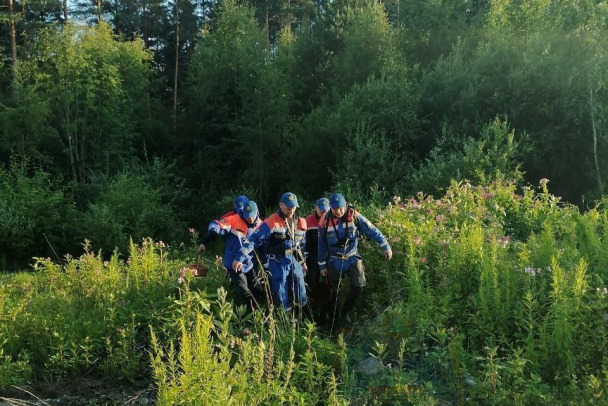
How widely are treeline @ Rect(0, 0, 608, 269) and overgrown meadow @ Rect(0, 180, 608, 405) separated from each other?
732 cm

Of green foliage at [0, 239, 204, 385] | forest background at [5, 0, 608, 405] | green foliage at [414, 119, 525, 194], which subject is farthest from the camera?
green foliage at [414, 119, 525, 194]

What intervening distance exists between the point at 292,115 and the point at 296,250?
19986 mm

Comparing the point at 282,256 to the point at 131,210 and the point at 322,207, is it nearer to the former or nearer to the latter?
the point at 322,207

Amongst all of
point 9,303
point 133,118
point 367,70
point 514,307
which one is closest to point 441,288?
point 514,307

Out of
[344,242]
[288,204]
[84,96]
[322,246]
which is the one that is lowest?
[84,96]

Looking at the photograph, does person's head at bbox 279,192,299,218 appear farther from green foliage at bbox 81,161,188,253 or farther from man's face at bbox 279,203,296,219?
green foliage at bbox 81,161,188,253

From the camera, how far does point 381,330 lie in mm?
5418

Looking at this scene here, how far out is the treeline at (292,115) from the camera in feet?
52.3

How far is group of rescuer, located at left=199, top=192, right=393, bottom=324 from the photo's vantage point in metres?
6.32

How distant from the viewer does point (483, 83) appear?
56.5 feet

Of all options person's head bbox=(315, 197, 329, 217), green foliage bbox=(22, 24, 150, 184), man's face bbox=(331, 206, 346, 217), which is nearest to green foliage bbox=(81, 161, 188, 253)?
green foliage bbox=(22, 24, 150, 184)

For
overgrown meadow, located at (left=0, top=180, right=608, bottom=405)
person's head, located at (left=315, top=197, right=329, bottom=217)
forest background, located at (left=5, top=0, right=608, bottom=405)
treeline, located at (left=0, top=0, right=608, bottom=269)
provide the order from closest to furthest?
1. overgrown meadow, located at (left=0, top=180, right=608, bottom=405)
2. forest background, located at (left=5, top=0, right=608, bottom=405)
3. person's head, located at (left=315, top=197, right=329, bottom=217)
4. treeline, located at (left=0, top=0, right=608, bottom=269)

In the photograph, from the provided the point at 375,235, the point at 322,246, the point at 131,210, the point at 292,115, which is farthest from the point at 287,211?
the point at 292,115

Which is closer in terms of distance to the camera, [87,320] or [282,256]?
[87,320]
